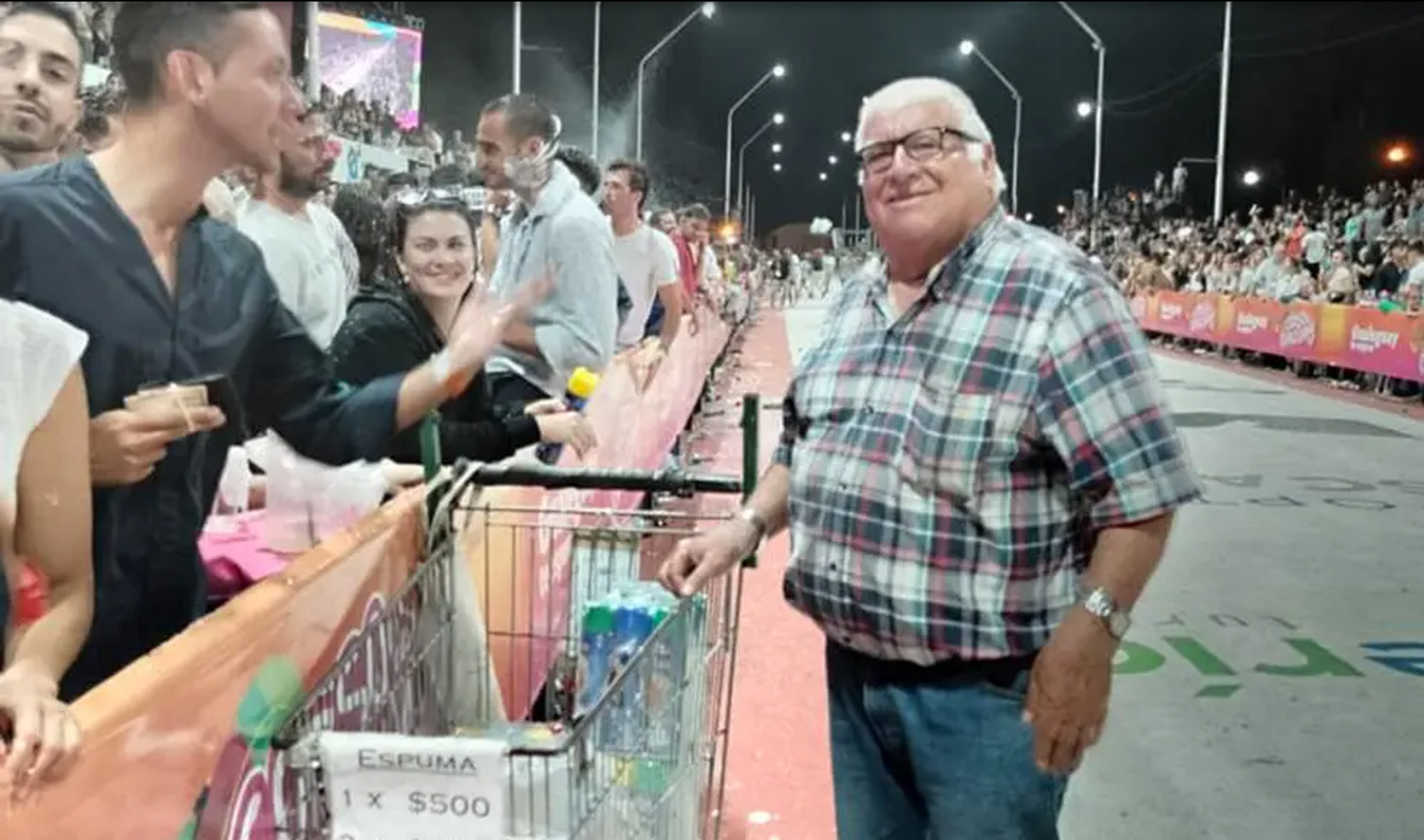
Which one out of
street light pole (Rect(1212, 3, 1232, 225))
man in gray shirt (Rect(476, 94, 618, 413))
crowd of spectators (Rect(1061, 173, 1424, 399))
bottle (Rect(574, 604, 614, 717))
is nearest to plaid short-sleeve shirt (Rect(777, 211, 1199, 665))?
bottle (Rect(574, 604, 614, 717))

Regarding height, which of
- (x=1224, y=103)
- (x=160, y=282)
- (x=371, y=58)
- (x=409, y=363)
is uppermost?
(x=1224, y=103)

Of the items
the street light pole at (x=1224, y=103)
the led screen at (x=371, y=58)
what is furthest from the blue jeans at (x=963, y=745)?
the street light pole at (x=1224, y=103)

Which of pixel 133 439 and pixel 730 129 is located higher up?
pixel 730 129

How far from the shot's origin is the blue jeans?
2.16 meters

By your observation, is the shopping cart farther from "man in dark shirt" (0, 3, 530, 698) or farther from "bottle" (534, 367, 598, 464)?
"man in dark shirt" (0, 3, 530, 698)

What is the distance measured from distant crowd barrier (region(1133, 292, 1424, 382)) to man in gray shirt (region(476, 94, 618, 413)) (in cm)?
758

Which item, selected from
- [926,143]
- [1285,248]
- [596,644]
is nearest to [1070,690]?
[926,143]

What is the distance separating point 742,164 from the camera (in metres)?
13.3

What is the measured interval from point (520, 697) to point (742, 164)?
10.7m

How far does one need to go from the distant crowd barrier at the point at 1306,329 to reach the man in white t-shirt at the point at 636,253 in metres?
4.47

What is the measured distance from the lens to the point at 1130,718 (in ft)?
15.0

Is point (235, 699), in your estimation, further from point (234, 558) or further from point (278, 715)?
point (234, 558)

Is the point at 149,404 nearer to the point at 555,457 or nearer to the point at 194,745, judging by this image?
the point at 194,745

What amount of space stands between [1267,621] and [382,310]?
4198 mm
